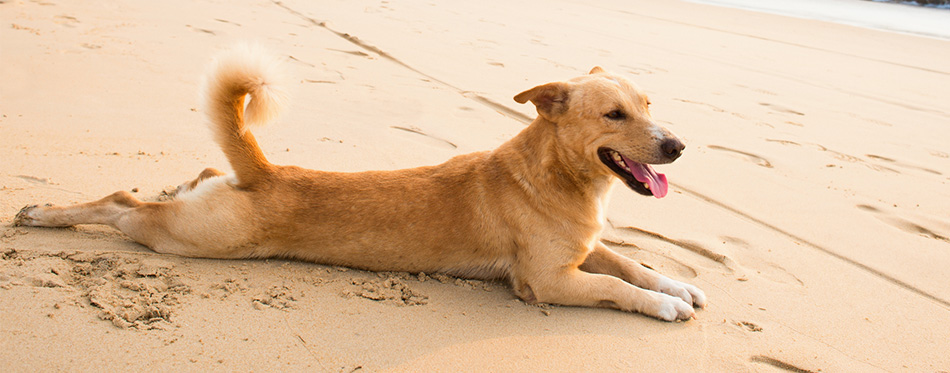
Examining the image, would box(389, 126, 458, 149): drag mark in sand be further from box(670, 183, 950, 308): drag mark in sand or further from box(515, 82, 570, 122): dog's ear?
box(515, 82, 570, 122): dog's ear

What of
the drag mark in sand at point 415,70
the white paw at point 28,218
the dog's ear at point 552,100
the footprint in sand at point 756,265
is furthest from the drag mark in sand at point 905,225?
the white paw at point 28,218

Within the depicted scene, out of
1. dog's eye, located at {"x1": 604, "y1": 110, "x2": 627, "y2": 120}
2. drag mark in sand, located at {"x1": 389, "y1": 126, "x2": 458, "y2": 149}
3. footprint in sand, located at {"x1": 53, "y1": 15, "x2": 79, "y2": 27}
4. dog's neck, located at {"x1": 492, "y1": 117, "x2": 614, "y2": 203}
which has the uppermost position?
dog's eye, located at {"x1": 604, "y1": 110, "x2": 627, "y2": 120}

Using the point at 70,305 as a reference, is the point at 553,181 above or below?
above

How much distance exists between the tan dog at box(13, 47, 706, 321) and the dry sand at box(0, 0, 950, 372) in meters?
0.10

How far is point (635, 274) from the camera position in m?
3.76

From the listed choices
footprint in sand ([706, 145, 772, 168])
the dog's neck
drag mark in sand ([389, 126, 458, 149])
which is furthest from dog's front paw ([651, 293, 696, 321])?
footprint in sand ([706, 145, 772, 168])

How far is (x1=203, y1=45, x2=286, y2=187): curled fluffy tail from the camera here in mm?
3270

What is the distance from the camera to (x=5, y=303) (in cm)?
288

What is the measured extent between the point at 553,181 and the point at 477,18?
7.91m

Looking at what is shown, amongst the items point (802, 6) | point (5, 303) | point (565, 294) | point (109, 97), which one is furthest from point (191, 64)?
point (802, 6)

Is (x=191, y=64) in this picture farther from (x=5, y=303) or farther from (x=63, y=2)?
(x=5, y=303)

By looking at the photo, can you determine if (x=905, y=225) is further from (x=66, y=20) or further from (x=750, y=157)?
(x=66, y=20)

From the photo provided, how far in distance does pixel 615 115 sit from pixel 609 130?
0.30 ft

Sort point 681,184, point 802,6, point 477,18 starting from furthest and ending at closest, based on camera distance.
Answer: point 802,6 < point 477,18 < point 681,184
